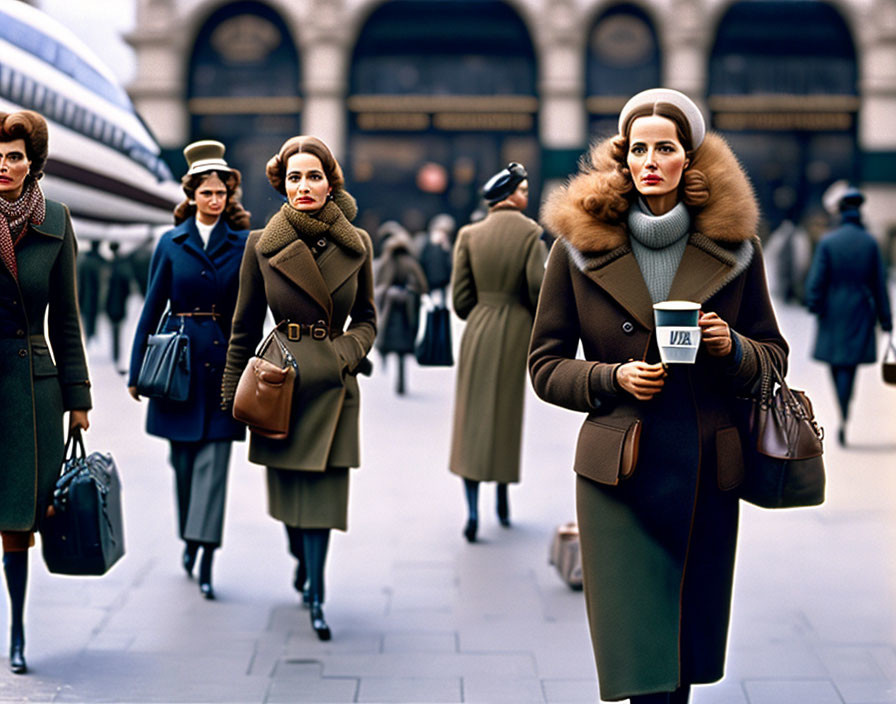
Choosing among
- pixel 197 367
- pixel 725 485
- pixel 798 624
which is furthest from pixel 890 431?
pixel 725 485

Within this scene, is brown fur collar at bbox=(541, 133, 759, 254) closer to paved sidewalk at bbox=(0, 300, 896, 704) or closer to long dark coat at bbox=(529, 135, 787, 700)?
long dark coat at bbox=(529, 135, 787, 700)

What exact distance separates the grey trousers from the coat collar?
262 cm

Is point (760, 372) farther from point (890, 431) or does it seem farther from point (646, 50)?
point (646, 50)

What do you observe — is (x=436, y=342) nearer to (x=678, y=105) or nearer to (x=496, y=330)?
(x=496, y=330)

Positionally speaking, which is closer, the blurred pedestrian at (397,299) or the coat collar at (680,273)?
the coat collar at (680,273)

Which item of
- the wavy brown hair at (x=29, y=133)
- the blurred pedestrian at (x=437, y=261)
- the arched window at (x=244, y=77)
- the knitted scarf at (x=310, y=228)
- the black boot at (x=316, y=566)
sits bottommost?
the black boot at (x=316, y=566)

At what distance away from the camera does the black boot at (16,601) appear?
4469 mm

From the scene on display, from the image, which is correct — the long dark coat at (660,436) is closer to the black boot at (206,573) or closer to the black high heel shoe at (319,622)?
the black high heel shoe at (319,622)

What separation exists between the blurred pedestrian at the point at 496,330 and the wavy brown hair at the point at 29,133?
270 centimetres

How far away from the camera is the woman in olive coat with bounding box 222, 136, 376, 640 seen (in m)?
4.77

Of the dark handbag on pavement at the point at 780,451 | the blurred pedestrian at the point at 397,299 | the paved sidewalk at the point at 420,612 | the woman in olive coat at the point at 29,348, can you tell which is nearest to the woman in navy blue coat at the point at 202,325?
the paved sidewalk at the point at 420,612

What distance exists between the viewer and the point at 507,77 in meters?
28.7

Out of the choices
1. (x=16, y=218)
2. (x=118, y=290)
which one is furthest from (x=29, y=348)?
(x=118, y=290)

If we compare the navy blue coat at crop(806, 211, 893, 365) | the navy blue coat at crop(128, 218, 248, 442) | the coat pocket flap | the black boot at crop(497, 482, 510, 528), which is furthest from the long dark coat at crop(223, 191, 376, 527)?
the navy blue coat at crop(806, 211, 893, 365)
